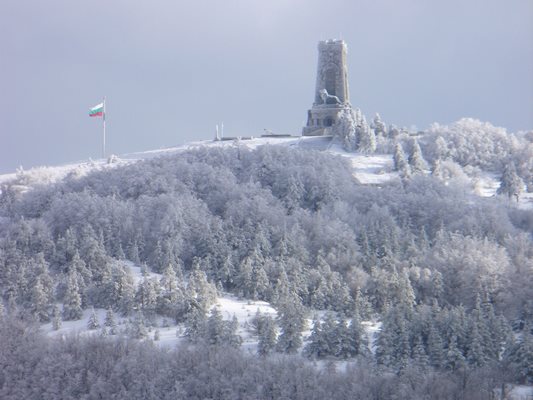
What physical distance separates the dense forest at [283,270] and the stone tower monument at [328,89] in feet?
18.1

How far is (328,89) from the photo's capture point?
67188mm

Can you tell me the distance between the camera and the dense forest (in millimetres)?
31266

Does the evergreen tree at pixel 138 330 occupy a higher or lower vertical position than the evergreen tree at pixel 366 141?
lower

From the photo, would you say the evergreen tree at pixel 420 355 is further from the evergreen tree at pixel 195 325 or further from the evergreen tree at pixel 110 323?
the evergreen tree at pixel 110 323

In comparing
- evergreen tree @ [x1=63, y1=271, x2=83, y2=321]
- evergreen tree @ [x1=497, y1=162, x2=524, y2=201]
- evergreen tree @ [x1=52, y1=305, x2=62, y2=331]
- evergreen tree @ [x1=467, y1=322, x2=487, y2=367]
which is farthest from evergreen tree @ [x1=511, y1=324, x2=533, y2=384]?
evergreen tree @ [x1=497, y1=162, x2=524, y2=201]

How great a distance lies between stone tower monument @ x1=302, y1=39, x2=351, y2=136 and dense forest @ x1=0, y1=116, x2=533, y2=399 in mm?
5515

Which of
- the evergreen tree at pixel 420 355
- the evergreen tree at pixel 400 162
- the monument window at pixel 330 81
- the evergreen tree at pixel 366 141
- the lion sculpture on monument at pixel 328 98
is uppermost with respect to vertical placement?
the monument window at pixel 330 81

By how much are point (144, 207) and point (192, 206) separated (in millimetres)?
2800

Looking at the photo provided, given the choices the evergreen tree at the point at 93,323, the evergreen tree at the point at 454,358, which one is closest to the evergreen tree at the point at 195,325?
the evergreen tree at the point at 93,323

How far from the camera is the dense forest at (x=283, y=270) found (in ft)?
103

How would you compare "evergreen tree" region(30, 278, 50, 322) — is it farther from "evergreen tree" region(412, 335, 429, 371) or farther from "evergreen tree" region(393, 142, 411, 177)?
"evergreen tree" region(393, 142, 411, 177)

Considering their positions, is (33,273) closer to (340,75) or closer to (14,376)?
(14,376)

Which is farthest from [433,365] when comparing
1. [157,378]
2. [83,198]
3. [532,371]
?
[83,198]

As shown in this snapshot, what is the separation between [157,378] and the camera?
102ft
